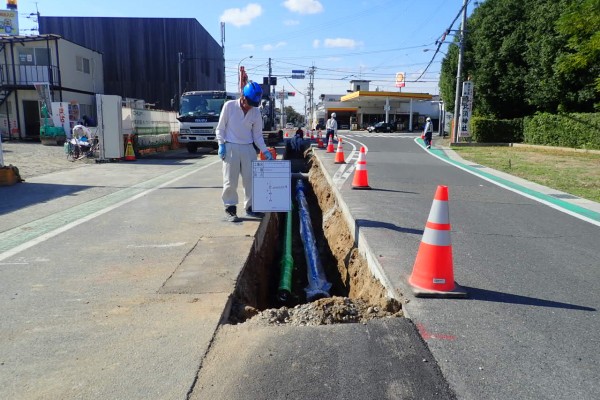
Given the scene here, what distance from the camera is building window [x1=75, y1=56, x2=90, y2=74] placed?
31.4 meters

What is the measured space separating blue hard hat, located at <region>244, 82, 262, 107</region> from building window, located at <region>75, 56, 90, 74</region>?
29.1 metres

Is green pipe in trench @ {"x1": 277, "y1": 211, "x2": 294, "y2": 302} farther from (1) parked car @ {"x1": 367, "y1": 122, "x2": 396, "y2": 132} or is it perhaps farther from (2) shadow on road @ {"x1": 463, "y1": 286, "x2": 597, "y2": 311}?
(1) parked car @ {"x1": 367, "y1": 122, "x2": 396, "y2": 132}

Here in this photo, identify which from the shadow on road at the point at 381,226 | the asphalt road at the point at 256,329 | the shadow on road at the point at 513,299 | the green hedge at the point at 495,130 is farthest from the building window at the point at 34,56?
the shadow on road at the point at 513,299

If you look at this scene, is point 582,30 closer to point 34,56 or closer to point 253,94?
point 253,94

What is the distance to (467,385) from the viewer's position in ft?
8.96

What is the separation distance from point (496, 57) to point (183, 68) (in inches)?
1070

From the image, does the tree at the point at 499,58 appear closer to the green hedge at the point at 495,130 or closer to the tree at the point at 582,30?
the green hedge at the point at 495,130

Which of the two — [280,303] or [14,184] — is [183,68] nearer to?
[14,184]

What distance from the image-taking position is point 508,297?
4113mm

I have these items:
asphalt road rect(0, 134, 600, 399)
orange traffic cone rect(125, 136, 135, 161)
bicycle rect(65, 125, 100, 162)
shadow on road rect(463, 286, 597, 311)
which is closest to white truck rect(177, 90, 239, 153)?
orange traffic cone rect(125, 136, 135, 161)

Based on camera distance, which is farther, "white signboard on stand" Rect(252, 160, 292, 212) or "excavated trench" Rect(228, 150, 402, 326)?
"white signboard on stand" Rect(252, 160, 292, 212)

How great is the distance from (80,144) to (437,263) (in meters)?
16.0

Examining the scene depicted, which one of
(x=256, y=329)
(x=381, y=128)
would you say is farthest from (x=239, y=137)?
(x=381, y=128)

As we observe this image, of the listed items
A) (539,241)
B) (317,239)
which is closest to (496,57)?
(317,239)
